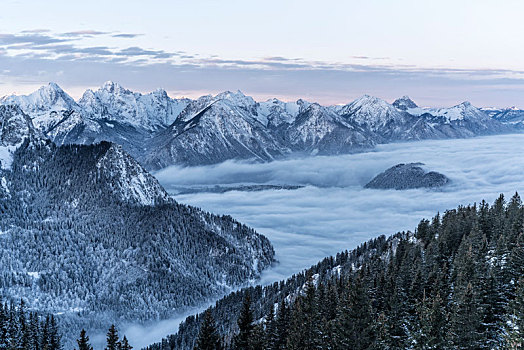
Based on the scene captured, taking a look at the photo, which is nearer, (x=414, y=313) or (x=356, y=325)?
(x=356, y=325)

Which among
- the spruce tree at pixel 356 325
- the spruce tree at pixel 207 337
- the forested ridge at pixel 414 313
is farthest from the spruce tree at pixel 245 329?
the spruce tree at pixel 356 325

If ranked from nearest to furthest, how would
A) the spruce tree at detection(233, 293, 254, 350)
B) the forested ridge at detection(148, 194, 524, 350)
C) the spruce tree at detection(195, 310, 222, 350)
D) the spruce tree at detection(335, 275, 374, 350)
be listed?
the spruce tree at detection(195, 310, 222, 350)
the forested ridge at detection(148, 194, 524, 350)
the spruce tree at detection(233, 293, 254, 350)
the spruce tree at detection(335, 275, 374, 350)

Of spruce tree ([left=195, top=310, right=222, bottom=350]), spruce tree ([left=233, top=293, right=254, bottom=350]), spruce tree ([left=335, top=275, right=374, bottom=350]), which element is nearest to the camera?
spruce tree ([left=195, top=310, right=222, bottom=350])

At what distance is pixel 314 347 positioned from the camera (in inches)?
3002

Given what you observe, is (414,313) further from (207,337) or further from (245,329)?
(207,337)

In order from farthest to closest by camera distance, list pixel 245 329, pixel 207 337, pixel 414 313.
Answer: pixel 414 313 < pixel 245 329 < pixel 207 337

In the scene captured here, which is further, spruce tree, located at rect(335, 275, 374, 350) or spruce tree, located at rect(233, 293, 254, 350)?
spruce tree, located at rect(335, 275, 374, 350)

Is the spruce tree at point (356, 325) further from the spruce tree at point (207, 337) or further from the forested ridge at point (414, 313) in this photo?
the spruce tree at point (207, 337)

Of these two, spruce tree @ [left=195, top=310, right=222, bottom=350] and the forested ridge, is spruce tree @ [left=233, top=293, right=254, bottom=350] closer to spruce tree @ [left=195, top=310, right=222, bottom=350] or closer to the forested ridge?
the forested ridge

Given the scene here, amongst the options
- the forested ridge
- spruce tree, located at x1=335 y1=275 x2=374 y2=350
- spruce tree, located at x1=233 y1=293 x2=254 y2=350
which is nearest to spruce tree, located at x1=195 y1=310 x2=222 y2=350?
the forested ridge

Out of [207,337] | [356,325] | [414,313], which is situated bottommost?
[414,313]

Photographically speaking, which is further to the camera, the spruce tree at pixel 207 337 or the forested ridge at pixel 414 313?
the forested ridge at pixel 414 313

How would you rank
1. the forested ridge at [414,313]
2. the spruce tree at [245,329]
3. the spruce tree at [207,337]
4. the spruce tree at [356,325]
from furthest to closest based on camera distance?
the spruce tree at [356,325], the spruce tree at [245,329], the forested ridge at [414,313], the spruce tree at [207,337]

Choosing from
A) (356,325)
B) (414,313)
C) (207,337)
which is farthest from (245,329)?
(414,313)
